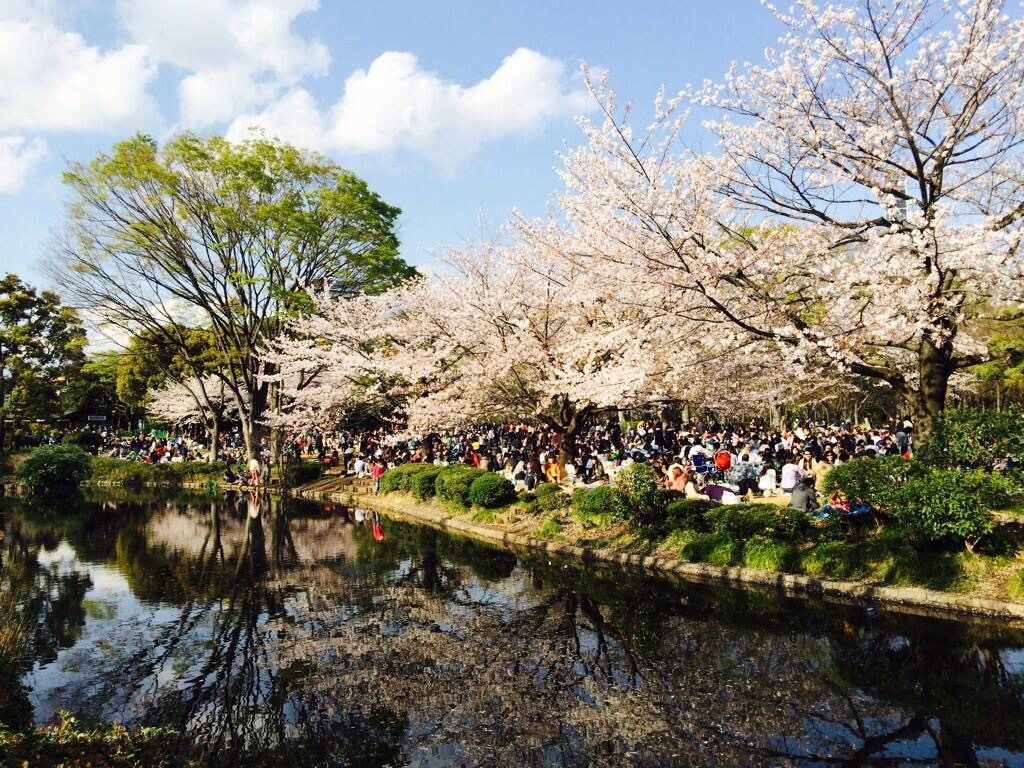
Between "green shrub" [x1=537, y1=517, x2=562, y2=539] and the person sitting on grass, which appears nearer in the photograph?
the person sitting on grass

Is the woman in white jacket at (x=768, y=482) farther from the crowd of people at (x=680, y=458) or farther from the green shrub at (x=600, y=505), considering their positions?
the green shrub at (x=600, y=505)

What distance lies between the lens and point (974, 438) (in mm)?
8773

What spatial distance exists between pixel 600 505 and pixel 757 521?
3.15m

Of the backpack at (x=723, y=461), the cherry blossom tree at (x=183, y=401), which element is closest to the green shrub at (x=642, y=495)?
the backpack at (x=723, y=461)

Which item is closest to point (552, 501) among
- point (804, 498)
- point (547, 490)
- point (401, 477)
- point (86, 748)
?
point (547, 490)

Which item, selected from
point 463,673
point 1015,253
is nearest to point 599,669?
point 463,673

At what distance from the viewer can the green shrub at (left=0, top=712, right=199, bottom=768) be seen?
441cm

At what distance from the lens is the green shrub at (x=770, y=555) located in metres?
9.93

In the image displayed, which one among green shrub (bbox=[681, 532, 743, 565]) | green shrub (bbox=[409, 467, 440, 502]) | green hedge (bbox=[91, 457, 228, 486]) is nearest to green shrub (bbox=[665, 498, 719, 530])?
green shrub (bbox=[681, 532, 743, 565])

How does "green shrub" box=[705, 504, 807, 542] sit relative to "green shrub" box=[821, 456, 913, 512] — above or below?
below

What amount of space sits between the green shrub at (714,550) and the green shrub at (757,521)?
0.13 metres

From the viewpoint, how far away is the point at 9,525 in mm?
19344

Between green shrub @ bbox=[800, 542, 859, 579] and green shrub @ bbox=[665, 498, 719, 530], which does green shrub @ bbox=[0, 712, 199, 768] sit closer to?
green shrub @ bbox=[800, 542, 859, 579]

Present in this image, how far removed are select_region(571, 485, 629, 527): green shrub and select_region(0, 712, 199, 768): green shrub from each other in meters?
8.22
